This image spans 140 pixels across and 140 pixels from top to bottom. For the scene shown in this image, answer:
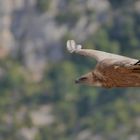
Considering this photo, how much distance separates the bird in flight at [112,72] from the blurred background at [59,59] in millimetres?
50813

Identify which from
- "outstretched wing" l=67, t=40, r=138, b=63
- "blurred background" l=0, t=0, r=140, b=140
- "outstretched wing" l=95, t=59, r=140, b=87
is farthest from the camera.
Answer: "blurred background" l=0, t=0, r=140, b=140

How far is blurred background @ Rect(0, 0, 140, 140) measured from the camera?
181ft

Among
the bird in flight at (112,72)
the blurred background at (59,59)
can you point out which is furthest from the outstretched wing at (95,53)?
the blurred background at (59,59)

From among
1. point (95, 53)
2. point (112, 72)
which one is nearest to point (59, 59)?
point (95, 53)

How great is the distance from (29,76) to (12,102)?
341cm

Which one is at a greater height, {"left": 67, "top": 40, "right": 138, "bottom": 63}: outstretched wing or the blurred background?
{"left": 67, "top": 40, "right": 138, "bottom": 63}: outstretched wing

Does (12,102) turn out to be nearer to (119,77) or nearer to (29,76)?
(29,76)

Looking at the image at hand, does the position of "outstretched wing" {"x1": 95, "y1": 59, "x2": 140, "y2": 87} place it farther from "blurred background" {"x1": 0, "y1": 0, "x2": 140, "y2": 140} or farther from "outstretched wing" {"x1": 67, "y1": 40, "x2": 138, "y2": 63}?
"blurred background" {"x1": 0, "y1": 0, "x2": 140, "y2": 140}

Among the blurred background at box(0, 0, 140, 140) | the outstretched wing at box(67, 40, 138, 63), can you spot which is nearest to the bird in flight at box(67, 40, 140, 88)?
the outstretched wing at box(67, 40, 138, 63)

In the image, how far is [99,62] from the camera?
9.59ft

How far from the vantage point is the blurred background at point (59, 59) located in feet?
181

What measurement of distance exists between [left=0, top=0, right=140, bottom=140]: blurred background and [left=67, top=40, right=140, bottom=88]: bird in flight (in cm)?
5081

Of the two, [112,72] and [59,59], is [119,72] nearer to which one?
[112,72]

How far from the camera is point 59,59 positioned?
60.6m
